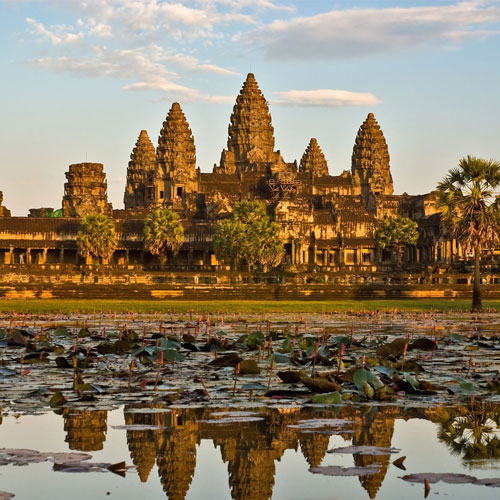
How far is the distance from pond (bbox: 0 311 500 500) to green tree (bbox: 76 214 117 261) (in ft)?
279

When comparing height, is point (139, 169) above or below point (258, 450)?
above

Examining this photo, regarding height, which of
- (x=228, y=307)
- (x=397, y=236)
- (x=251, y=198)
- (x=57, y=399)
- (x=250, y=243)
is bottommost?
(x=228, y=307)

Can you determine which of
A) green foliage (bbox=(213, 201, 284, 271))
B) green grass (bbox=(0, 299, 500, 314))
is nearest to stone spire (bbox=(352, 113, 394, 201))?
green foliage (bbox=(213, 201, 284, 271))

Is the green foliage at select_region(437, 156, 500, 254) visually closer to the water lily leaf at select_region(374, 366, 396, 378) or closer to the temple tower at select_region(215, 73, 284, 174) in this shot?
the water lily leaf at select_region(374, 366, 396, 378)


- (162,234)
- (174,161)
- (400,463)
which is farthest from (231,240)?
(400,463)

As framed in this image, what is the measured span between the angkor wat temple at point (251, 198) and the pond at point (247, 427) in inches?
2945

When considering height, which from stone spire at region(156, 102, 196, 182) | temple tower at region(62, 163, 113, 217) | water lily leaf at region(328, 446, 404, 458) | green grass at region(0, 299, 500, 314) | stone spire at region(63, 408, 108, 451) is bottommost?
green grass at region(0, 299, 500, 314)

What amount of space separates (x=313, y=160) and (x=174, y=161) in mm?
35224

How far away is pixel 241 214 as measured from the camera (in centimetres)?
10512

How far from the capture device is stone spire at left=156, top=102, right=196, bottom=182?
464 feet

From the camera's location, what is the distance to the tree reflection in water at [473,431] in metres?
11.3

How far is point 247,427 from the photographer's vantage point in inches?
508

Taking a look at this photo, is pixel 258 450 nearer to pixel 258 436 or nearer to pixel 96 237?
pixel 258 436

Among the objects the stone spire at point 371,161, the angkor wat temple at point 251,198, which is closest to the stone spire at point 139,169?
the angkor wat temple at point 251,198
